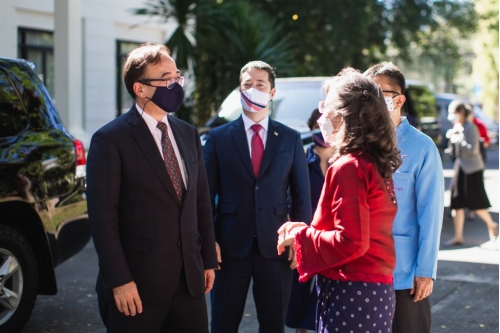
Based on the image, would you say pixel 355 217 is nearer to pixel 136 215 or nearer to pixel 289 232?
pixel 289 232

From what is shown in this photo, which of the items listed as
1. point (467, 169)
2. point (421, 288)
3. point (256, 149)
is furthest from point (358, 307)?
point (467, 169)

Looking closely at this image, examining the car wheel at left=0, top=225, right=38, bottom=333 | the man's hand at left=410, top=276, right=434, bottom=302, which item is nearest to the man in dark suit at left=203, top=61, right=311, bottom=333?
the man's hand at left=410, top=276, right=434, bottom=302

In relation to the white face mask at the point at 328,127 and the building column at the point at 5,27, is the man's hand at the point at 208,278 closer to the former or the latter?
the white face mask at the point at 328,127

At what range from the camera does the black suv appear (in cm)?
513

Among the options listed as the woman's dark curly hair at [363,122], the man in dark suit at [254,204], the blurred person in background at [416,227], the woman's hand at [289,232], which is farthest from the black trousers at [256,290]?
the woman's dark curly hair at [363,122]

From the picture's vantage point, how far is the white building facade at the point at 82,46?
11492mm

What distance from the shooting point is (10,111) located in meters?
5.37

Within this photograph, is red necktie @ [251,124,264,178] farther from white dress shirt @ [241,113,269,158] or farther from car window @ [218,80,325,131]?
car window @ [218,80,325,131]

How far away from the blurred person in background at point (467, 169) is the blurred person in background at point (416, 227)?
6.33 meters

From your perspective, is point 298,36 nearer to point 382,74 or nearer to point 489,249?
point 489,249

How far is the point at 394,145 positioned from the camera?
10.0 ft

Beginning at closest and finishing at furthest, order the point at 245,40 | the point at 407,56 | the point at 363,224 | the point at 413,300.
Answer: the point at 363,224, the point at 413,300, the point at 245,40, the point at 407,56

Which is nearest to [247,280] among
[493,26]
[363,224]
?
[363,224]

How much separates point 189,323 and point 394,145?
133 centimetres
